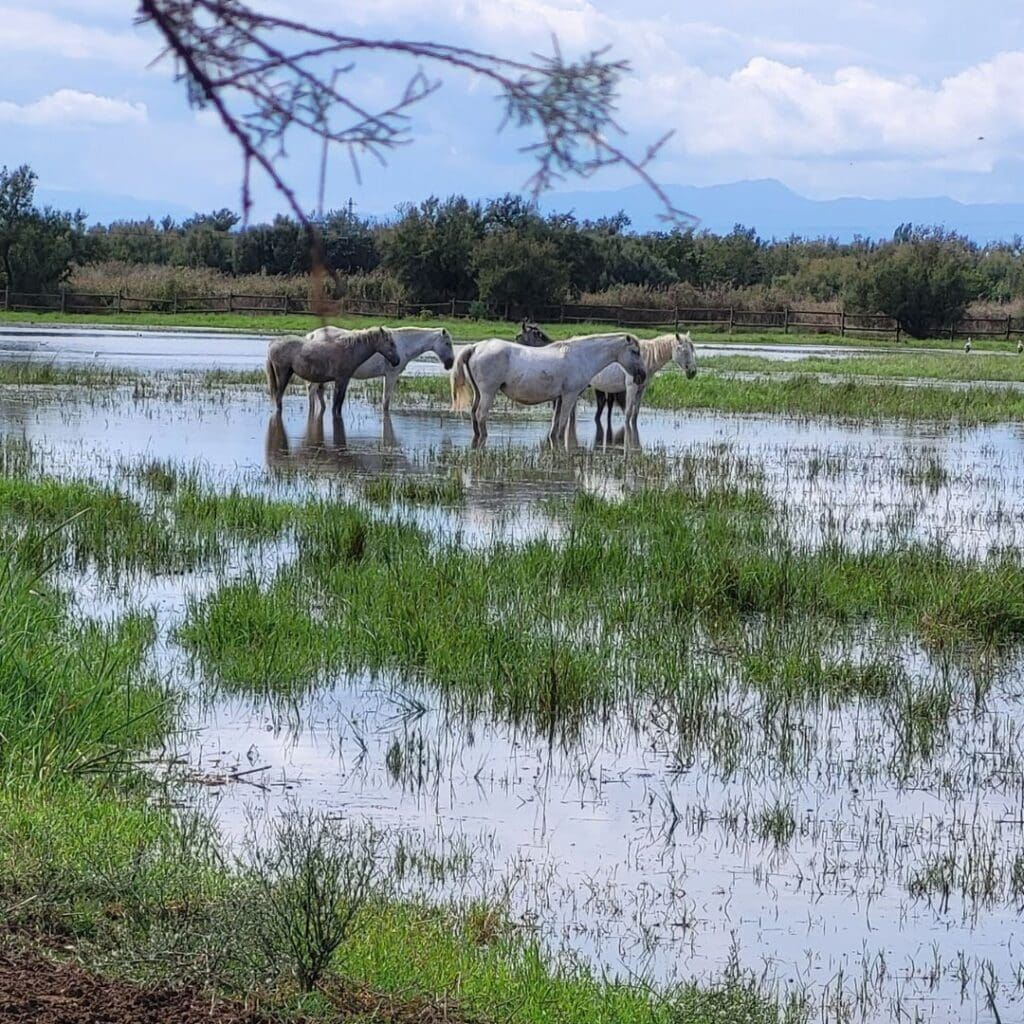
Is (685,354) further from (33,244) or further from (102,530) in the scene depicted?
(33,244)

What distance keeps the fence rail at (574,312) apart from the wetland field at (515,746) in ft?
128

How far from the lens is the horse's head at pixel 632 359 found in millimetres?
22359

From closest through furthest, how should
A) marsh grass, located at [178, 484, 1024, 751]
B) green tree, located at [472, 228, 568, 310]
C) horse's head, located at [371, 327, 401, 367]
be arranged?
1. marsh grass, located at [178, 484, 1024, 751]
2. horse's head, located at [371, 327, 401, 367]
3. green tree, located at [472, 228, 568, 310]

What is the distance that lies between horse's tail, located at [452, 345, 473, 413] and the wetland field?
17.7 feet

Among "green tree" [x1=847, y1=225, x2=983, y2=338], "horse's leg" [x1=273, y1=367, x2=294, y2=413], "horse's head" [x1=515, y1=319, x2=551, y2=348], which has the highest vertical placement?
"green tree" [x1=847, y1=225, x2=983, y2=338]

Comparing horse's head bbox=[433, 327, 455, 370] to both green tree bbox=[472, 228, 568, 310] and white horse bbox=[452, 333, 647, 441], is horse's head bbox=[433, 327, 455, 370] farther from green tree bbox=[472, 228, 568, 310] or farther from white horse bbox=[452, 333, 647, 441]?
green tree bbox=[472, 228, 568, 310]

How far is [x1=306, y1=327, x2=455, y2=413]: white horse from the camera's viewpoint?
24.9 metres

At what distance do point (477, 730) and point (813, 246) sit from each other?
87.4m

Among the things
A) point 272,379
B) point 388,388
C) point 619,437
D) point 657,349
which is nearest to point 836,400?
point 657,349

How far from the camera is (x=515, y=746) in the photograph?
7.84 metres

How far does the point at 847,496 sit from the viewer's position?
1680 centimetres

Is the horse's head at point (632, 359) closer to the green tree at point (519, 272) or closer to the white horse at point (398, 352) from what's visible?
the white horse at point (398, 352)

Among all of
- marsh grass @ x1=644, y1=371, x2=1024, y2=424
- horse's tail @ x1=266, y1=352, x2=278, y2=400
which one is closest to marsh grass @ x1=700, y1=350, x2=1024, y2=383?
marsh grass @ x1=644, y1=371, x2=1024, y2=424

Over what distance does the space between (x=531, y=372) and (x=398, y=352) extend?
13.9 ft
